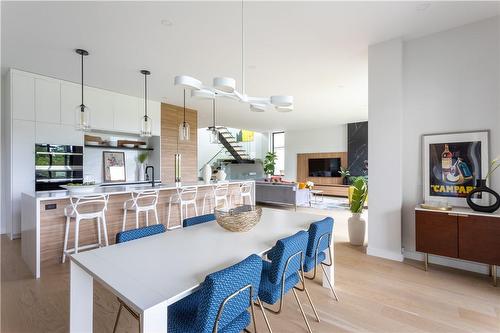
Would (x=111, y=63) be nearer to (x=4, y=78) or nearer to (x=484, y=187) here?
(x=4, y=78)

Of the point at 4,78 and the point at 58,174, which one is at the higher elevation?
the point at 4,78

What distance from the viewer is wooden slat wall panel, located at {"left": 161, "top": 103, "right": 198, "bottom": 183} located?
640 centimetres

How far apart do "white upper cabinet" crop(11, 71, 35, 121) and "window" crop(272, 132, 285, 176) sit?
958 centimetres

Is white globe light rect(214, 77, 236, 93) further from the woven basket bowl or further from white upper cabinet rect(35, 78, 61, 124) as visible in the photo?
white upper cabinet rect(35, 78, 61, 124)

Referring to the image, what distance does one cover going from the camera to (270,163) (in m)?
11.8

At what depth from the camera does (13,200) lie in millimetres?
4160

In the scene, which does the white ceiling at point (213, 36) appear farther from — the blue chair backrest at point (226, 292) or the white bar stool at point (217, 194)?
the blue chair backrest at point (226, 292)

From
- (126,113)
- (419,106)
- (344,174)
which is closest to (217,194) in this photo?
(126,113)

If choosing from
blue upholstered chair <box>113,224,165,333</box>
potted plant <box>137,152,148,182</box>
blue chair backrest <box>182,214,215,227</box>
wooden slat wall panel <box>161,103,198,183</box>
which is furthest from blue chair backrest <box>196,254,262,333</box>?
potted plant <box>137,152,148,182</box>

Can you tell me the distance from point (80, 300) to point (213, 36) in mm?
3088

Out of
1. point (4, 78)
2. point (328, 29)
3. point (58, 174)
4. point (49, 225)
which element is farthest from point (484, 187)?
point (4, 78)

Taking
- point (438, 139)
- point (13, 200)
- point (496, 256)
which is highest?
point (438, 139)

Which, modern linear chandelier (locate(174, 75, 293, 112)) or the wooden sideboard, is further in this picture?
the wooden sideboard

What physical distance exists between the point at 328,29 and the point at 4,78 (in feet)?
18.6
